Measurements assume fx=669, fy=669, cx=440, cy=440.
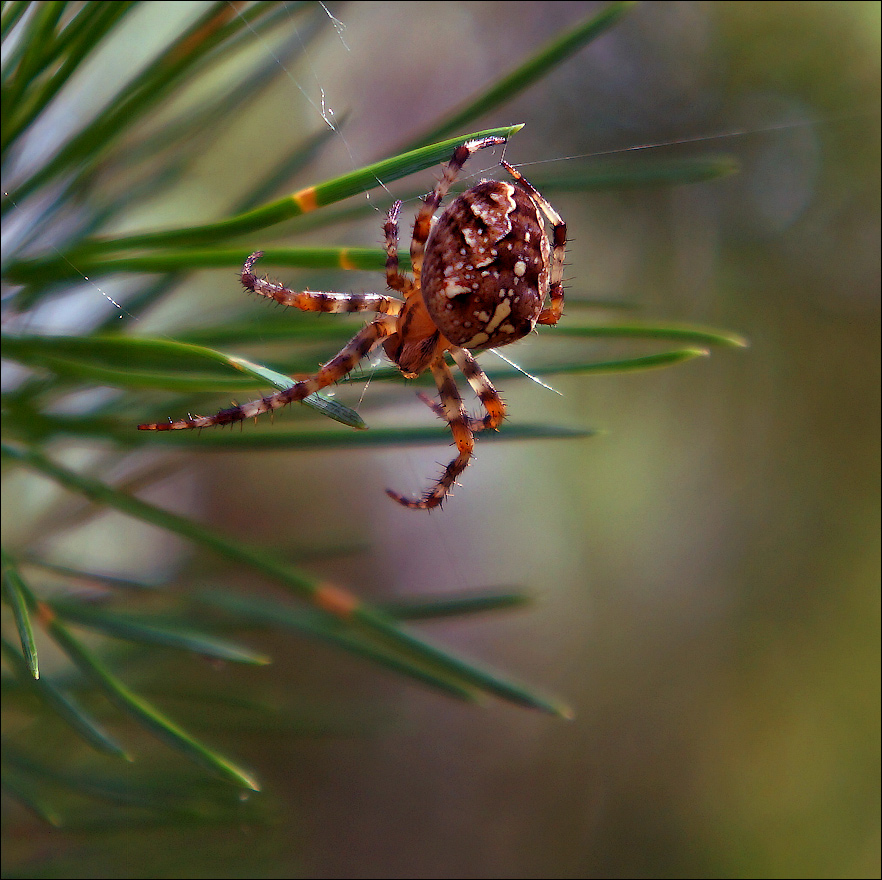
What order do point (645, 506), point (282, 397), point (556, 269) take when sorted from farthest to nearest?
point (645, 506), point (556, 269), point (282, 397)

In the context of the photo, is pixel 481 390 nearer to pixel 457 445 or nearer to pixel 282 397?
pixel 457 445

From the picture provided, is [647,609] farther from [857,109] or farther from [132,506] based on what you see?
[132,506]

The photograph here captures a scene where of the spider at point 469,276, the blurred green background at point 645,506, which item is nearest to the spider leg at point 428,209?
the spider at point 469,276

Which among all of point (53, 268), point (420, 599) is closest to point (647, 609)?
point (420, 599)

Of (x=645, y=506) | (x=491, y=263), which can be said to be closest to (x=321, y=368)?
(x=491, y=263)

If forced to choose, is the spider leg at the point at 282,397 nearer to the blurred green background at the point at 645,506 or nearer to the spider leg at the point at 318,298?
the spider leg at the point at 318,298

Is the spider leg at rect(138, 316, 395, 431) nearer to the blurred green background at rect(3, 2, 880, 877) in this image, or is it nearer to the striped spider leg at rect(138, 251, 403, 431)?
the striped spider leg at rect(138, 251, 403, 431)
